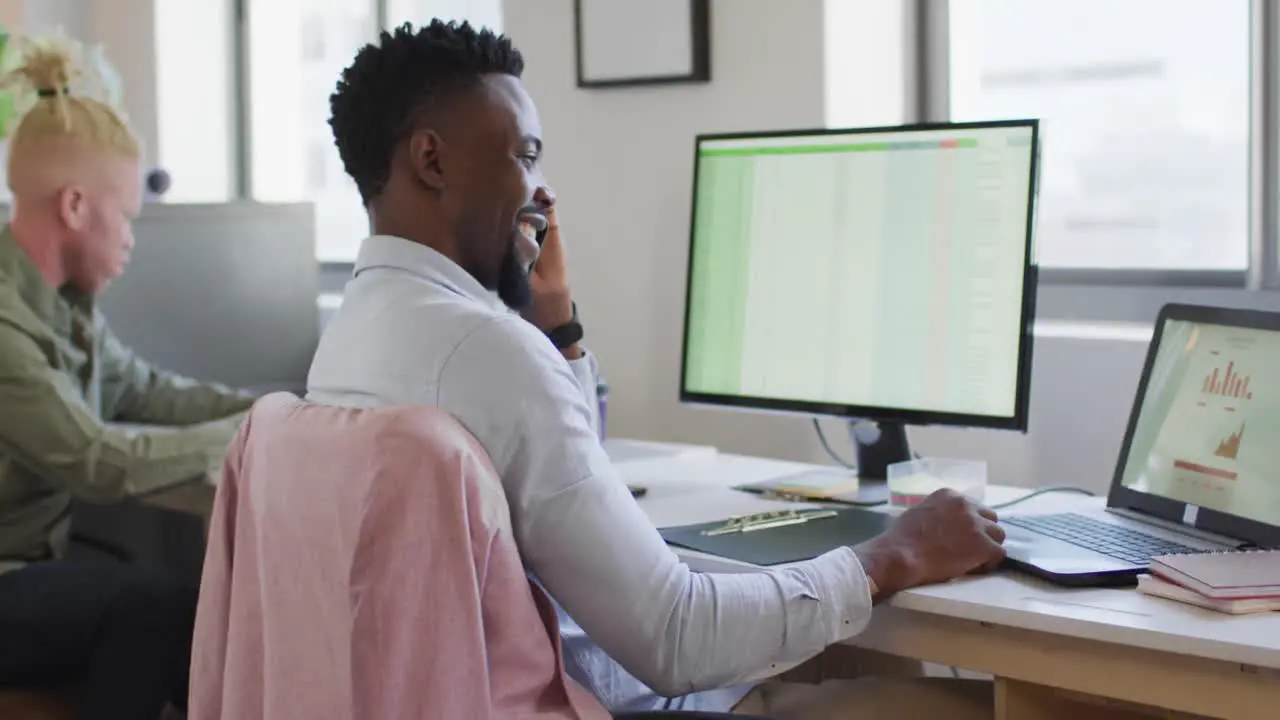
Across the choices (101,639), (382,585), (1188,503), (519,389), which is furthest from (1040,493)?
(101,639)

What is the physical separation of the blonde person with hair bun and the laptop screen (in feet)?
4.08

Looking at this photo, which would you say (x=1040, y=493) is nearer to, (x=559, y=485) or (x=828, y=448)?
(x=828, y=448)

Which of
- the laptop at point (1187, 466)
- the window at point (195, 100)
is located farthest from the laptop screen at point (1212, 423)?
→ the window at point (195, 100)

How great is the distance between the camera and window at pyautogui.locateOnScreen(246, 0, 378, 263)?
3.89 meters

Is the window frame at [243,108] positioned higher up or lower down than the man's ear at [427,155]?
higher up

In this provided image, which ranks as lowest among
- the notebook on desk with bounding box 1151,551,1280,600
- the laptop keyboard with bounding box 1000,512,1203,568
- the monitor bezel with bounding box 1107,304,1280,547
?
the laptop keyboard with bounding box 1000,512,1203,568

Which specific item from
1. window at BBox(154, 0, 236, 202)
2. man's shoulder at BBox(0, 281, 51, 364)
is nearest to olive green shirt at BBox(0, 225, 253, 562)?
man's shoulder at BBox(0, 281, 51, 364)

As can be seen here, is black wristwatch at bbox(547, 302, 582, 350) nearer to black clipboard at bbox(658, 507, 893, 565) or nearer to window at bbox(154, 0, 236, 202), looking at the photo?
black clipboard at bbox(658, 507, 893, 565)

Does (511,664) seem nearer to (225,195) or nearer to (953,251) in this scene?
(953,251)

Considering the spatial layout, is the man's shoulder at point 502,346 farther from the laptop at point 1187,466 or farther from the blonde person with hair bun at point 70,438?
the blonde person with hair bun at point 70,438

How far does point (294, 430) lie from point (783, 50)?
1297mm

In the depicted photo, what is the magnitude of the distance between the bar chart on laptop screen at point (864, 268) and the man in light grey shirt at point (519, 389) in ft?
1.10

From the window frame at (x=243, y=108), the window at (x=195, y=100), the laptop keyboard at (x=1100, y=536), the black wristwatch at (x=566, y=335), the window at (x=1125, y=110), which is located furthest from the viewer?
the window frame at (x=243, y=108)

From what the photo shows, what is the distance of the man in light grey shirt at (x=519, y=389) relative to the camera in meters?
1.23
